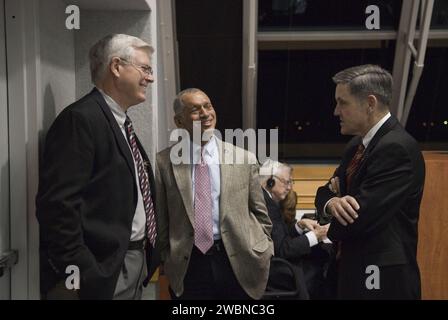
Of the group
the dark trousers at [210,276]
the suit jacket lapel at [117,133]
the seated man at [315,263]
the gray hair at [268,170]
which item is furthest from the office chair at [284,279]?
the suit jacket lapel at [117,133]

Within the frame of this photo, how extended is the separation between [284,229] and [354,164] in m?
1.11

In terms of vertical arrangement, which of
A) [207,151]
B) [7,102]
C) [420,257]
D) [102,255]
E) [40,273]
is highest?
[7,102]

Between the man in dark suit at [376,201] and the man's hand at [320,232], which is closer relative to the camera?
the man in dark suit at [376,201]

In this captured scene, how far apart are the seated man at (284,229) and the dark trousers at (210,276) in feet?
1.65

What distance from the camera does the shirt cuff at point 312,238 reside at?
3.45m

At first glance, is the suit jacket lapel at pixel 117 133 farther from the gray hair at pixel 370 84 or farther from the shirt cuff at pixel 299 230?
the shirt cuff at pixel 299 230

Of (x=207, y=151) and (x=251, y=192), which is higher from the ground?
(x=207, y=151)

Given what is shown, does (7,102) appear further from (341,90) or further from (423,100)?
(423,100)

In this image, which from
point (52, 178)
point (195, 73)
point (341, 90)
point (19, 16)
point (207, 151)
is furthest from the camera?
point (195, 73)

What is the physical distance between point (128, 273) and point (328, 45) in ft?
10.4

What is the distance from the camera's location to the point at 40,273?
7.77 ft

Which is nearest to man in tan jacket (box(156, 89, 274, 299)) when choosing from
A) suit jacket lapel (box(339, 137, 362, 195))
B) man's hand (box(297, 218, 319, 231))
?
suit jacket lapel (box(339, 137, 362, 195))

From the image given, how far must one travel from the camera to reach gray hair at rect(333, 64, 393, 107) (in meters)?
2.37
